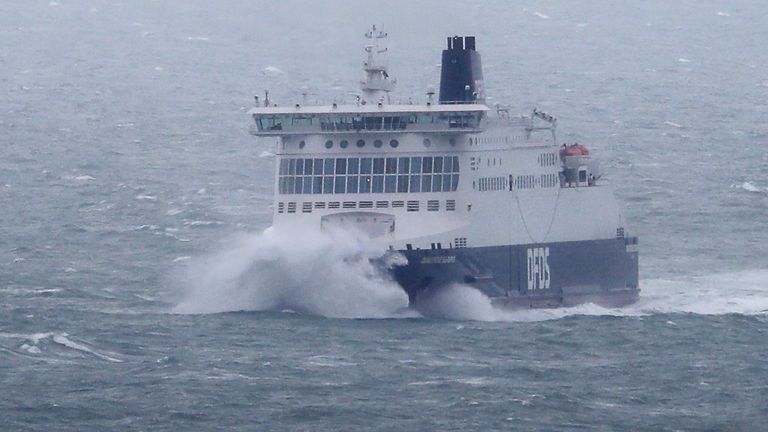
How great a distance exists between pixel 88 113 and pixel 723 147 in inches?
1279

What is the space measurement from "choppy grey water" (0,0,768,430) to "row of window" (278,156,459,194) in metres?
2.28

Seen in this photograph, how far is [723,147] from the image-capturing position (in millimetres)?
112188

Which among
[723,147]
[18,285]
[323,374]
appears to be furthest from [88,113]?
[323,374]

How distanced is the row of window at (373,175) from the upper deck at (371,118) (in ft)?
3.10

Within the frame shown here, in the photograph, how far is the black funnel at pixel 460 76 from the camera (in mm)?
74812

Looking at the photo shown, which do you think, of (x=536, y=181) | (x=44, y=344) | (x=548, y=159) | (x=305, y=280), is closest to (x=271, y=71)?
(x=548, y=159)

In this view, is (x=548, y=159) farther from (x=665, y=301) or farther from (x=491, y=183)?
(x=665, y=301)

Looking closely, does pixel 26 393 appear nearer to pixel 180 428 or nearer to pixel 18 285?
pixel 180 428

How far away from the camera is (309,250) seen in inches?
2675

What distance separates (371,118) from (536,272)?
7802 millimetres

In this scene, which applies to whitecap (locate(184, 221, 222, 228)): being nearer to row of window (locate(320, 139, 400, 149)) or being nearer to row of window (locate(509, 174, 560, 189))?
row of window (locate(509, 174, 560, 189))

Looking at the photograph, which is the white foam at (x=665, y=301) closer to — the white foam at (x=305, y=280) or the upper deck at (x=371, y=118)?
the white foam at (x=305, y=280)

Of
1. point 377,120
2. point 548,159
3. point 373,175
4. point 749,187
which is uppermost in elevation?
point 377,120

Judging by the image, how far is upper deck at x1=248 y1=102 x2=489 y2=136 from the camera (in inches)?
2741
